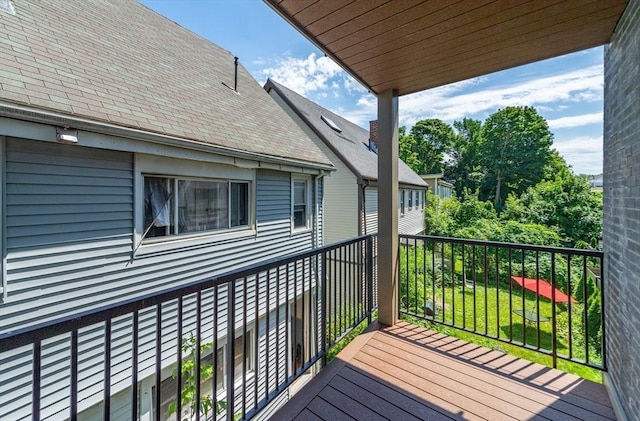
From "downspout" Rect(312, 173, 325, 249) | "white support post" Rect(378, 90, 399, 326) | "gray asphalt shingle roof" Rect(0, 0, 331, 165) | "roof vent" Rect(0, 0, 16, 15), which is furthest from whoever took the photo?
"downspout" Rect(312, 173, 325, 249)

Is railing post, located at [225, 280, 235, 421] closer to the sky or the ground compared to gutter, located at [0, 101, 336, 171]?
closer to the ground

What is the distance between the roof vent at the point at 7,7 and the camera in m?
3.16

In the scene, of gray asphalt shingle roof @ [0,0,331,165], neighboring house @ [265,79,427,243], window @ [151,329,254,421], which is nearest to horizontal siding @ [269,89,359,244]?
neighboring house @ [265,79,427,243]

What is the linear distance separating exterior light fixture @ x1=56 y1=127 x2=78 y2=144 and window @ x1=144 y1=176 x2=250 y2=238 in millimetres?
944

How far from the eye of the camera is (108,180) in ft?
10.6

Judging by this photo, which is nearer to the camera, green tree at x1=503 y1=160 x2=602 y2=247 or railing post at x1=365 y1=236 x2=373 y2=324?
railing post at x1=365 y1=236 x2=373 y2=324

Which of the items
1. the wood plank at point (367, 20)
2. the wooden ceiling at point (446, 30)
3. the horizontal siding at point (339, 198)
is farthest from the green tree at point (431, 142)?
the wood plank at point (367, 20)

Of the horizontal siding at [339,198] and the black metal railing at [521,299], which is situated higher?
the horizontal siding at [339,198]

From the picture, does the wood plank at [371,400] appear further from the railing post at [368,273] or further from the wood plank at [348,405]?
the railing post at [368,273]

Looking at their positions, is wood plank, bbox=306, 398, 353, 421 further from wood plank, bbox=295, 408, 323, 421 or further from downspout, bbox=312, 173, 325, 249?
downspout, bbox=312, 173, 325, 249

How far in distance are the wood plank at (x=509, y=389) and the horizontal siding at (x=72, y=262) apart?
5.64 feet

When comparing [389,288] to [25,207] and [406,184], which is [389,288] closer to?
[25,207]

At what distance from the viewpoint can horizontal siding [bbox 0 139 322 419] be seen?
102 inches

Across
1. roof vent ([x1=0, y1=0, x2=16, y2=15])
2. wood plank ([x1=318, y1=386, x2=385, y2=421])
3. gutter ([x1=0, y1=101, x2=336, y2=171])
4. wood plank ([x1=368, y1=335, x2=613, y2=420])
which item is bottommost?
wood plank ([x1=318, y1=386, x2=385, y2=421])
